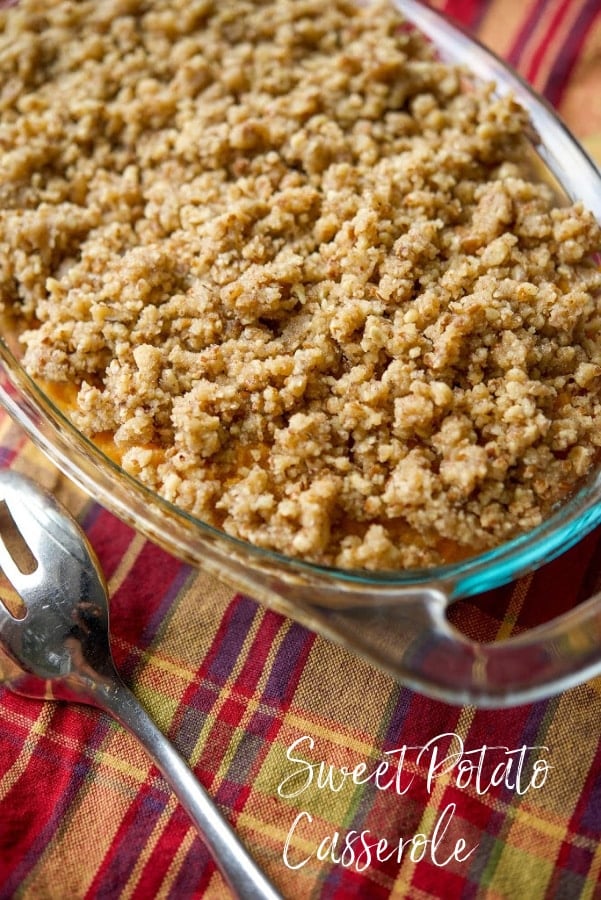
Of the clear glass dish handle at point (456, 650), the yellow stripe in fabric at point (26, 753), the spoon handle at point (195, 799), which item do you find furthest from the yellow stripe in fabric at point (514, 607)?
the yellow stripe in fabric at point (26, 753)

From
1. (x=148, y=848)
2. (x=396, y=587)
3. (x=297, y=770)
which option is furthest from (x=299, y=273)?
(x=148, y=848)

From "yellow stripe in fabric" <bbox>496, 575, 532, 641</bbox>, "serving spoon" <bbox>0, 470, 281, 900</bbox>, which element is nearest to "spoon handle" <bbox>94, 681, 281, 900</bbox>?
"serving spoon" <bbox>0, 470, 281, 900</bbox>

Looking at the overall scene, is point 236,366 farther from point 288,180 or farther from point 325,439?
point 288,180

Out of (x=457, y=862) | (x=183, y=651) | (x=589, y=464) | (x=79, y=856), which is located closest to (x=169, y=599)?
(x=183, y=651)

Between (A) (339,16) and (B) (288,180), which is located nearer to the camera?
(B) (288,180)

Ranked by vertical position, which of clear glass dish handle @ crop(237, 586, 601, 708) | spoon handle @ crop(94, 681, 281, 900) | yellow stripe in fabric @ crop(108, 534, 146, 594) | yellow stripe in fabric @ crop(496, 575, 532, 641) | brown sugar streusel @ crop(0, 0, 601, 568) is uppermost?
brown sugar streusel @ crop(0, 0, 601, 568)

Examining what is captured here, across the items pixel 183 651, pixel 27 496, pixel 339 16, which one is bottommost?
pixel 183 651

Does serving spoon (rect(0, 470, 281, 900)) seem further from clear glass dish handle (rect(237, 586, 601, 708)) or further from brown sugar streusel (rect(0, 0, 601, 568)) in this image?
clear glass dish handle (rect(237, 586, 601, 708))
